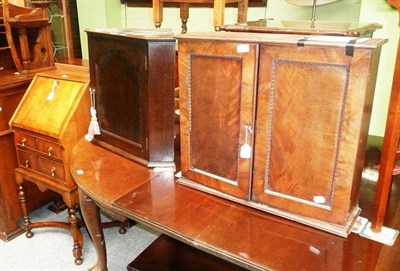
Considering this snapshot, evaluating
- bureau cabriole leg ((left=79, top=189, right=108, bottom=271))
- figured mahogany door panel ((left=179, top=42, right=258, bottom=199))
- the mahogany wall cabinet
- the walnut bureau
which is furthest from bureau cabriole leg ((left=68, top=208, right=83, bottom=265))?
figured mahogany door panel ((left=179, top=42, right=258, bottom=199))

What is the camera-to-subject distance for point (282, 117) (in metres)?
1.04

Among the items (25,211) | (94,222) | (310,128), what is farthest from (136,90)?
(25,211)

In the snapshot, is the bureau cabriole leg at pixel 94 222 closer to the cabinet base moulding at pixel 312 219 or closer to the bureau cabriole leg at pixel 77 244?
the bureau cabriole leg at pixel 77 244

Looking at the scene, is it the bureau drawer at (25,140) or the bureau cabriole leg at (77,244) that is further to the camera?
the bureau cabriole leg at (77,244)

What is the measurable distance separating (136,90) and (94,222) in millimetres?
569

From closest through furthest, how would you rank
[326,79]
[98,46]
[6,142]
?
[326,79]
[98,46]
[6,142]

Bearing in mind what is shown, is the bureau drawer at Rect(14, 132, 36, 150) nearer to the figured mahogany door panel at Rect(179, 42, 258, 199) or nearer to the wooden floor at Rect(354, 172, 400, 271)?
the figured mahogany door panel at Rect(179, 42, 258, 199)

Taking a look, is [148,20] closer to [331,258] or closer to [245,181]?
[245,181]

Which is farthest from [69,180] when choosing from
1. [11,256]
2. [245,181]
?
[245,181]

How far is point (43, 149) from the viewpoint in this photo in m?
1.81

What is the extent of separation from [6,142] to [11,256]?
0.65m

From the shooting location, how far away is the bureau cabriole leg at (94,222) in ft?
4.75

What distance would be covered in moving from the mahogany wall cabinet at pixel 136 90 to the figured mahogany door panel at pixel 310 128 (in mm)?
416

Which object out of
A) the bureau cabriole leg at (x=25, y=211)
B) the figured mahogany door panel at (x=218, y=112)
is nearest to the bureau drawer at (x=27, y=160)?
the bureau cabriole leg at (x=25, y=211)
